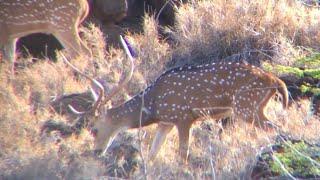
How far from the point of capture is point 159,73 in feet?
49.3

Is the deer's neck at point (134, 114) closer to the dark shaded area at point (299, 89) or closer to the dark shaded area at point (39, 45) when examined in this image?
the dark shaded area at point (299, 89)

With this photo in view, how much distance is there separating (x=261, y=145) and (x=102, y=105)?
2.18 meters

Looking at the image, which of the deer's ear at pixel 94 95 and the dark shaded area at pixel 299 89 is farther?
the dark shaded area at pixel 299 89

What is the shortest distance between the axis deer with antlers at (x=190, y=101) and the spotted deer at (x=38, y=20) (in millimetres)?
2972

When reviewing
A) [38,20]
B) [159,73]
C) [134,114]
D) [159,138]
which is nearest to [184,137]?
[159,138]

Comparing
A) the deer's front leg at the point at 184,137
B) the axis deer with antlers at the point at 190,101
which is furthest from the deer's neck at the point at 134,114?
the deer's front leg at the point at 184,137

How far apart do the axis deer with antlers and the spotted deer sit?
9.75ft

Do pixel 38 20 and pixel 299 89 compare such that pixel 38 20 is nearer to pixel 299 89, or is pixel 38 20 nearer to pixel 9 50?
pixel 9 50

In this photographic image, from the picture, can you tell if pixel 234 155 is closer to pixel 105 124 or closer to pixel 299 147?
pixel 299 147

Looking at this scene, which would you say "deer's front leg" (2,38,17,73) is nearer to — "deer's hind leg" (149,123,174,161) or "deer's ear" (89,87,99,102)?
"deer's ear" (89,87,99,102)

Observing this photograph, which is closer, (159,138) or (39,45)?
(159,138)

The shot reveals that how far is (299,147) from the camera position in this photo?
9.88 m

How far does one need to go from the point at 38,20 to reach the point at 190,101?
3.86 m

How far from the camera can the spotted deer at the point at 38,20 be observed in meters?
14.6
